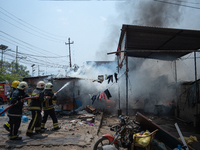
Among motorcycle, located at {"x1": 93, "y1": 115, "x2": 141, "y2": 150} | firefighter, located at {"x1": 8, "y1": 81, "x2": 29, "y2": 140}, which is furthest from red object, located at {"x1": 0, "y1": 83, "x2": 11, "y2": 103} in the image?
motorcycle, located at {"x1": 93, "y1": 115, "x2": 141, "y2": 150}

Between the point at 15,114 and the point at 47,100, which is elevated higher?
the point at 47,100

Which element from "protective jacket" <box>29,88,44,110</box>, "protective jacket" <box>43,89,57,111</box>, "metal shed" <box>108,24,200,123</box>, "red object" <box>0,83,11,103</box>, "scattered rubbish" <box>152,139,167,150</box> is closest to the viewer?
"scattered rubbish" <box>152,139,167,150</box>

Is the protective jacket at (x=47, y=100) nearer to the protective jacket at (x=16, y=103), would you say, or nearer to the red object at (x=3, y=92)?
the protective jacket at (x=16, y=103)

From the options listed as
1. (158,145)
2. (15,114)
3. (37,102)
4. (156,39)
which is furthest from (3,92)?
(158,145)

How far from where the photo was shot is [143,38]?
7.29 m

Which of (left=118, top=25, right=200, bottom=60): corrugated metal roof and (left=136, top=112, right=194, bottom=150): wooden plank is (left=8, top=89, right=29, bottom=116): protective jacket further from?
(left=118, top=25, right=200, bottom=60): corrugated metal roof

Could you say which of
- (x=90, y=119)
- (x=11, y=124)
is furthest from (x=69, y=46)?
(x=11, y=124)

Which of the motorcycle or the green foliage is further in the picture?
the green foliage

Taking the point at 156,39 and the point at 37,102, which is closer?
the point at 37,102

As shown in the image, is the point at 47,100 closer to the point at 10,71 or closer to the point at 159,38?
the point at 159,38

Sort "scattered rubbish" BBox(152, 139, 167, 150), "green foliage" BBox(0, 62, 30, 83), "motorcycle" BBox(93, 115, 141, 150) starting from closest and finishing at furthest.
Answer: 1. "scattered rubbish" BBox(152, 139, 167, 150)
2. "motorcycle" BBox(93, 115, 141, 150)
3. "green foliage" BBox(0, 62, 30, 83)

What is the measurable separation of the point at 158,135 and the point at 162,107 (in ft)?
24.8

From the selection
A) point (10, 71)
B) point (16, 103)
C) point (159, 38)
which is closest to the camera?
point (16, 103)

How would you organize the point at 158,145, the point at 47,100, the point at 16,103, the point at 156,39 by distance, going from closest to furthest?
the point at 158,145 < the point at 16,103 < the point at 47,100 < the point at 156,39
